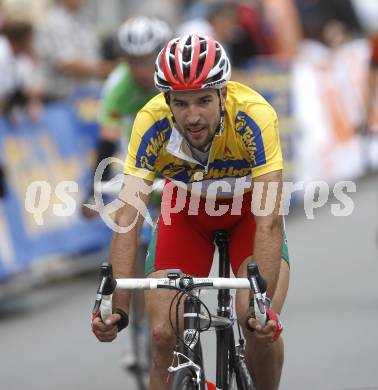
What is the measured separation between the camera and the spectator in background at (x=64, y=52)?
12.7 metres

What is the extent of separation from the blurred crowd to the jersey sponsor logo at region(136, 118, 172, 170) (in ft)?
8.23

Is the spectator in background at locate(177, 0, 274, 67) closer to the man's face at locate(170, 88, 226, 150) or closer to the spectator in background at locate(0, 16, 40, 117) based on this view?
the spectator in background at locate(0, 16, 40, 117)

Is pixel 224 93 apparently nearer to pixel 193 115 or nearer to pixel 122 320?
pixel 193 115

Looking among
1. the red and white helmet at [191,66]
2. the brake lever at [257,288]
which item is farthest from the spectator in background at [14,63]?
the brake lever at [257,288]

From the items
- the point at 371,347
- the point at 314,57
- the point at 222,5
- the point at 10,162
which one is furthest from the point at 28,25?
the point at 314,57

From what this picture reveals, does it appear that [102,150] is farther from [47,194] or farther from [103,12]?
[103,12]

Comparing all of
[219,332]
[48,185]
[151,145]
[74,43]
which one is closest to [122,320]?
[219,332]

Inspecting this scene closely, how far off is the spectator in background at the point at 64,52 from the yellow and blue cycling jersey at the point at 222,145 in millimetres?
6711

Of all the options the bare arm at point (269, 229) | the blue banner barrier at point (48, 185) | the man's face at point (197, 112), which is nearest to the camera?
the bare arm at point (269, 229)

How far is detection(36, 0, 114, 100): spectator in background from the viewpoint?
12.7 meters

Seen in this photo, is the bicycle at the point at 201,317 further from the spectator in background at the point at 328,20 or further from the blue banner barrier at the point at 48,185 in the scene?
the spectator in background at the point at 328,20

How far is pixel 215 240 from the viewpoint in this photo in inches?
242

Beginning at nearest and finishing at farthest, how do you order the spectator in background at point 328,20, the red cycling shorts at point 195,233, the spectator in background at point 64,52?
1. the red cycling shorts at point 195,233
2. the spectator in background at point 64,52
3. the spectator in background at point 328,20

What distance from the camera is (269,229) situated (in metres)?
5.56
